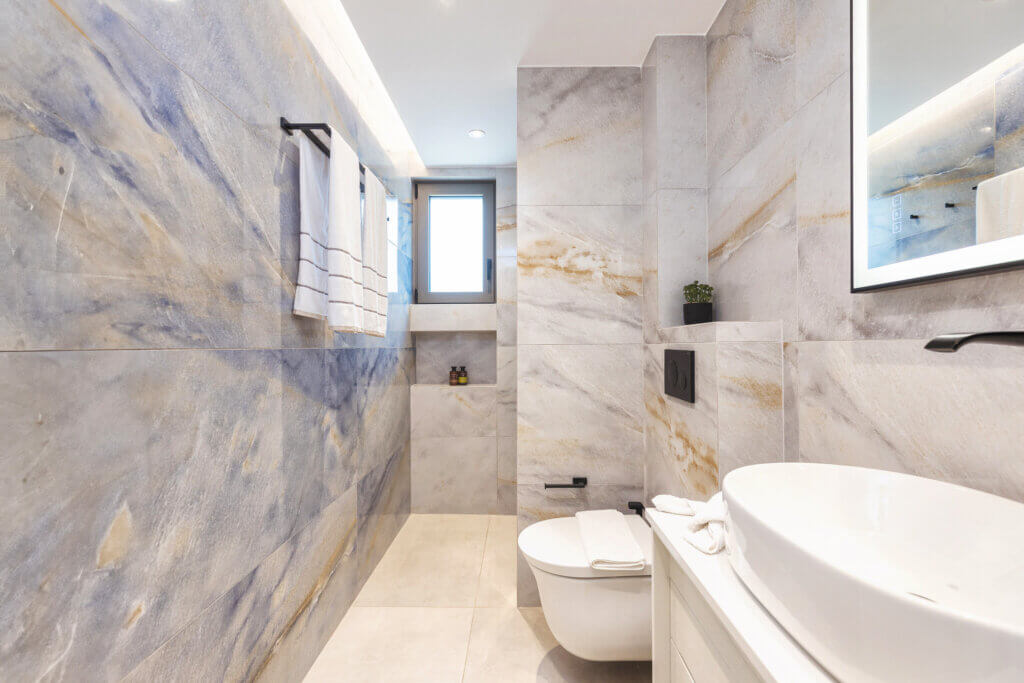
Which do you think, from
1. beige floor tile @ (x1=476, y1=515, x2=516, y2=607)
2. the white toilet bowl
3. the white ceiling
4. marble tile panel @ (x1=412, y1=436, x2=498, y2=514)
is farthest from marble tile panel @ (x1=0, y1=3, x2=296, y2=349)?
marble tile panel @ (x1=412, y1=436, x2=498, y2=514)

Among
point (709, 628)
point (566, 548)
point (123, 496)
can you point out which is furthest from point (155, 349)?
point (566, 548)

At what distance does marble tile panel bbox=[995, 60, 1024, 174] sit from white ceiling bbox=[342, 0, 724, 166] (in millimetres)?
1217

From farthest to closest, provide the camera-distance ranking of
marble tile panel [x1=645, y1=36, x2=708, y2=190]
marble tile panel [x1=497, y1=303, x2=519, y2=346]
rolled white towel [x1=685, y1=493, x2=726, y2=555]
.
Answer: marble tile panel [x1=497, y1=303, x2=519, y2=346], marble tile panel [x1=645, y1=36, x2=708, y2=190], rolled white towel [x1=685, y1=493, x2=726, y2=555]

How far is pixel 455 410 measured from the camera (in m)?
2.96

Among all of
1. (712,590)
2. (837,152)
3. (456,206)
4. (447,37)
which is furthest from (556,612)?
(456,206)

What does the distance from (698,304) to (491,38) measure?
4.27ft

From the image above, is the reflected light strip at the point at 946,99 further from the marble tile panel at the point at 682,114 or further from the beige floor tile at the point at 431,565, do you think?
the beige floor tile at the point at 431,565

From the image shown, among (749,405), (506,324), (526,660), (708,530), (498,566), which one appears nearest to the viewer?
(708,530)

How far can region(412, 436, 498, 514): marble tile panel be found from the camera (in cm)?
294

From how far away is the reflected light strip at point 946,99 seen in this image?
65 cm

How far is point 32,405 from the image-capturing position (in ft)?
2.22

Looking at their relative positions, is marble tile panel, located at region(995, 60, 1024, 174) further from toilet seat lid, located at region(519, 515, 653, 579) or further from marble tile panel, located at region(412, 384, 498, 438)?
marble tile panel, located at region(412, 384, 498, 438)

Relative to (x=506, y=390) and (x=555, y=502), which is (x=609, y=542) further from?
(x=506, y=390)

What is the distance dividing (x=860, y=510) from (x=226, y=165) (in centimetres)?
155
